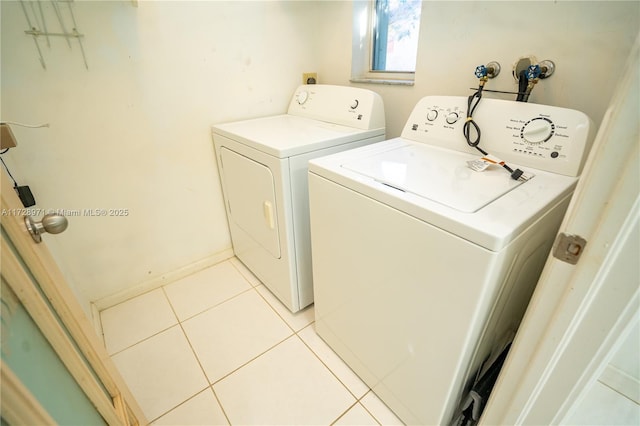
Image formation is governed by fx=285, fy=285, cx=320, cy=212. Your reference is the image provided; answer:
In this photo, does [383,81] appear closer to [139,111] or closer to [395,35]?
[395,35]

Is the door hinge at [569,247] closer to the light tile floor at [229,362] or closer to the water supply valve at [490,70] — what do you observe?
the water supply valve at [490,70]

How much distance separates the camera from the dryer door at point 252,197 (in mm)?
1352

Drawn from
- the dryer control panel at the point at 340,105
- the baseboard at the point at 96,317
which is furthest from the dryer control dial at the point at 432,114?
the baseboard at the point at 96,317

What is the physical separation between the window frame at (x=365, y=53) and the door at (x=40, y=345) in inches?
63.4

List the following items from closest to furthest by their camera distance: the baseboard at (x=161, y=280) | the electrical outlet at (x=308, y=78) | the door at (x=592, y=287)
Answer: the door at (x=592, y=287), the baseboard at (x=161, y=280), the electrical outlet at (x=308, y=78)

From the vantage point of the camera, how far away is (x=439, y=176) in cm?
93

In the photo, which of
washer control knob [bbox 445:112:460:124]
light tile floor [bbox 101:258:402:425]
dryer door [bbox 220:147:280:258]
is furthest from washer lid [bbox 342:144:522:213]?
light tile floor [bbox 101:258:402:425]

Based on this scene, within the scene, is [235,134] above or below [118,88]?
below

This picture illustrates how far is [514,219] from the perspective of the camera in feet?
2.20

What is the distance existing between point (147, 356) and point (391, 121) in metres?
1.80

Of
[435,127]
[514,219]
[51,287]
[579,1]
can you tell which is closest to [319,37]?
[435,127]

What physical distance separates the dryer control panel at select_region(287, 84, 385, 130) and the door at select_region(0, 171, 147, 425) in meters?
1.31

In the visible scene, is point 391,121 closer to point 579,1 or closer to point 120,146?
point 579,1

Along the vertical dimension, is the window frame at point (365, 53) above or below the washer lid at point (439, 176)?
above
